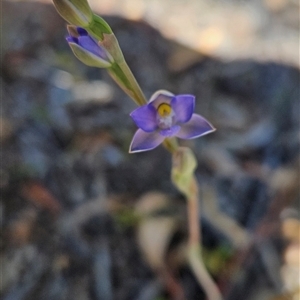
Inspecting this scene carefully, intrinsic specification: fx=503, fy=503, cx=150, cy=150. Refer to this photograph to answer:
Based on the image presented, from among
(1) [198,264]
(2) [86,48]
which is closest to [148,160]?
(1) [198,264]

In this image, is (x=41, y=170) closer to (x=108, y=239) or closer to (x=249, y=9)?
(x=108, y=239)

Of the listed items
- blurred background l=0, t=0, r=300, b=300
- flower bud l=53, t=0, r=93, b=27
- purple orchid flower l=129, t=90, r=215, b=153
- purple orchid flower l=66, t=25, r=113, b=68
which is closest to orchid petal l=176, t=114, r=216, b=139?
purple orchid flower l=129, t=90, r=215, b=153

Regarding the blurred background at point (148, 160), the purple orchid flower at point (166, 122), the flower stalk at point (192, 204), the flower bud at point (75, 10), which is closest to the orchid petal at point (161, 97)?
the purple orchid flower at point (166, 122)

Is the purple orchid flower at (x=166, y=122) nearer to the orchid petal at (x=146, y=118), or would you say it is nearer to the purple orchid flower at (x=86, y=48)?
the orchid petal at (x=146, y=118)

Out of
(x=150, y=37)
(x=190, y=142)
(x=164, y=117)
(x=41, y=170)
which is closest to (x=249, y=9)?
(x=150, y=37)

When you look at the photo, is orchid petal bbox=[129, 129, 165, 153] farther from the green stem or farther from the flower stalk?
the green stem

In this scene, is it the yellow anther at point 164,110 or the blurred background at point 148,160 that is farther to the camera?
the blurred background at point 148,160

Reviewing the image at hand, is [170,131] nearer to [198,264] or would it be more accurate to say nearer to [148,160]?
[198,264]

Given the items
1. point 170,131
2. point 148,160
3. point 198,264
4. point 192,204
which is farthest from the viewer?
point 148,160
